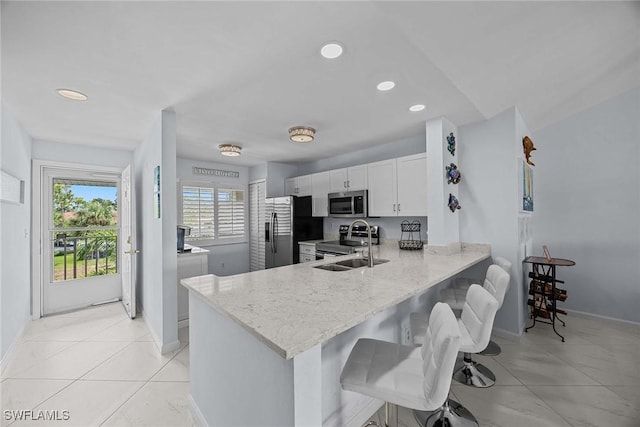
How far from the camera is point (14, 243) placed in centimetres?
262

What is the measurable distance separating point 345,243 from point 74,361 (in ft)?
10.7

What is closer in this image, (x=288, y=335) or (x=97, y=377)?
(x=288, y=335)

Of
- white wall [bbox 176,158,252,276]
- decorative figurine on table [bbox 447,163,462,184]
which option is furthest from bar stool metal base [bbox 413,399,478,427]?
white wall [bbox 176,158,252,276]

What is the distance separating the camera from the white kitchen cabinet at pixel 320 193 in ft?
14.3

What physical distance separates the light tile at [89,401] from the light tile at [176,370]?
148 millimetres

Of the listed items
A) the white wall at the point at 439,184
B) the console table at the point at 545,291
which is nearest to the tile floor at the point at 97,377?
the white wall at the point at 439,184

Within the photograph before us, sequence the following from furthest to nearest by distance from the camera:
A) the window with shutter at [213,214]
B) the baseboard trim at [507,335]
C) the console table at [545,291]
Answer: the window with shutter at [213,214] → the console table at [545,291] → the baseboard trim at [507,335]

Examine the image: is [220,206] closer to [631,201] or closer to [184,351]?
[184,351]

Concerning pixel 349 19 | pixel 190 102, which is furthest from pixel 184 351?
pixel 349 19

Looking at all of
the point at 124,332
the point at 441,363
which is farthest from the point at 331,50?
the point at 124,332

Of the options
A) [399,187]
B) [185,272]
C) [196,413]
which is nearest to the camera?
[196,413]

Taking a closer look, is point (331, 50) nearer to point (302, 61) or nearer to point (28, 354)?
point (302, 61)

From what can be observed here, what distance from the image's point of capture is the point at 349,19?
1387mm

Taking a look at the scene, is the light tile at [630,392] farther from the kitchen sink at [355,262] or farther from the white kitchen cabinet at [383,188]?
the white kitchen cabinet at [383,188]
